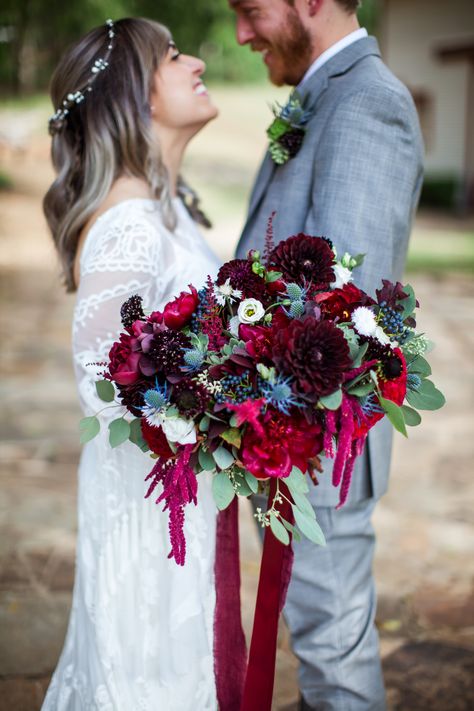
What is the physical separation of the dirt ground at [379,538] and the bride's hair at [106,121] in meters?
0.49

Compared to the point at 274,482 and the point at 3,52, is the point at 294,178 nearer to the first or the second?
the point at 274,482

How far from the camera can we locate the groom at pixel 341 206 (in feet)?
7.51

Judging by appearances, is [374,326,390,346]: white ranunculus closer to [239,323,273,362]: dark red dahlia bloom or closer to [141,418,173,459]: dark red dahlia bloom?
[239,323,273,362]: dark red dahlia bloom

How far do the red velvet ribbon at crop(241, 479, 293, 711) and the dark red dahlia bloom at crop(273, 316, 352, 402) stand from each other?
54 cm

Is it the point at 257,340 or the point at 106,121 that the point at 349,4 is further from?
the point at 257,340

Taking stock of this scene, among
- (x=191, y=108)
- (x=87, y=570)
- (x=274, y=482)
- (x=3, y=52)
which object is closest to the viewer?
(x=274, y=482)

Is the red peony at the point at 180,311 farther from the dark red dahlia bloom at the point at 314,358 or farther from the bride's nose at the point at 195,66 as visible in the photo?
the bride's nose at the point at 195,66

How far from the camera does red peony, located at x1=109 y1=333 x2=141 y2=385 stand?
166 cm

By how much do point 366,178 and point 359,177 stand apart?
0.08 ft

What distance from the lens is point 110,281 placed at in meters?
2.29

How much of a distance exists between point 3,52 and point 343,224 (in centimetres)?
2091

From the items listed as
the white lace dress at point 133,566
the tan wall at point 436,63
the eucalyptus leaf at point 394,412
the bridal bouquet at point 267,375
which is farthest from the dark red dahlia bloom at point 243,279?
the tan wall at point 436,63

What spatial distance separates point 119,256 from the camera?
2.31 metres

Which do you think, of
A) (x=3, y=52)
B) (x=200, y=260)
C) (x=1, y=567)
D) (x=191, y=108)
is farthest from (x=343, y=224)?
(x=3, y=52)
